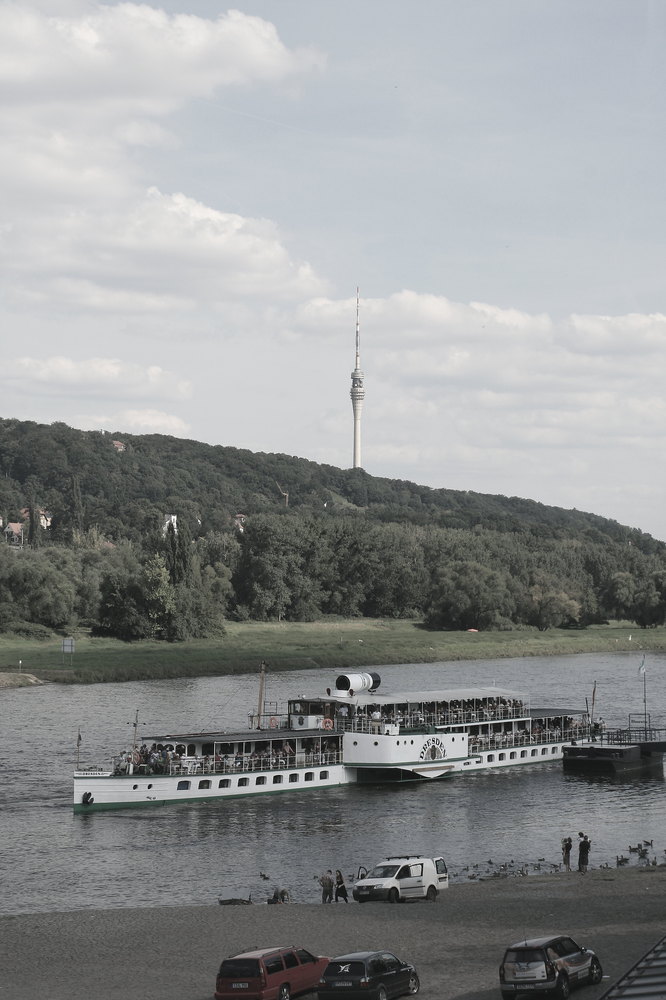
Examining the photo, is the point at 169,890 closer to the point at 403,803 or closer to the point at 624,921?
the point at 624,921

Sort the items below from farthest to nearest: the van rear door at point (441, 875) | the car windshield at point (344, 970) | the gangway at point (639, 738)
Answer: the gangway at point (639, 738) → the van rear door at point (441, 875) → the car windshield at point (344, 970)

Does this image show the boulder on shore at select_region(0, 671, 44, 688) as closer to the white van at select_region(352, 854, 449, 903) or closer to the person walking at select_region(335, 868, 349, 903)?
the person walking at select_region(335, 868, 349, 903)

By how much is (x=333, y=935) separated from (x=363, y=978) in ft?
29.6

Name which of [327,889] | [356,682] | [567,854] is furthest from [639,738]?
[327,889]

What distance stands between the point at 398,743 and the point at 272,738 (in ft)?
28.4

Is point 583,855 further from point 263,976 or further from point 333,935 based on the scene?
point 263,976

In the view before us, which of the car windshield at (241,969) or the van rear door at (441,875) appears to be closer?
the car windshield at (241,969)

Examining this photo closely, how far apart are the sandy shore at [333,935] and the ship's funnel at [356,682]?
33328 millimetres

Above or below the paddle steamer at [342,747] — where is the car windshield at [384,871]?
below

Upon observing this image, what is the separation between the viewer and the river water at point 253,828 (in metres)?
50.8

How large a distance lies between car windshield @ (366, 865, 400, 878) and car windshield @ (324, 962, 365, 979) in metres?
14.4

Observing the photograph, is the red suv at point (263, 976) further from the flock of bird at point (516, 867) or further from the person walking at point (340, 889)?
the flock of bird at point (516, 867)

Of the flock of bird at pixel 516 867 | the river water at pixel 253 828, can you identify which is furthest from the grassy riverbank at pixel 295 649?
the flock of bird at pixel 516 867

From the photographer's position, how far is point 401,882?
45719 mm
